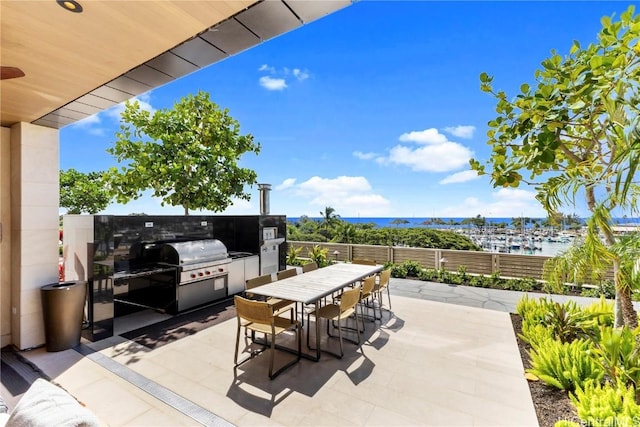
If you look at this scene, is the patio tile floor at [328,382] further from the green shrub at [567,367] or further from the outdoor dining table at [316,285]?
the outdoor dining table at [316,285]

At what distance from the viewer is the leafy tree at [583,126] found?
190cm

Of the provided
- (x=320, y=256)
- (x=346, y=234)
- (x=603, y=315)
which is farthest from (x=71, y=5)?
(x=346, y=234)

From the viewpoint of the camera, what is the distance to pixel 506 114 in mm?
2781

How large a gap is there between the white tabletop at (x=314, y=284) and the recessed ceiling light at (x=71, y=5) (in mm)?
2935

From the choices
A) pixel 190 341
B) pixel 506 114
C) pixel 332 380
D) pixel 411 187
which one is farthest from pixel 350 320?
pixel 411 187

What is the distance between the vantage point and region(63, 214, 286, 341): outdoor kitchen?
13.2ft

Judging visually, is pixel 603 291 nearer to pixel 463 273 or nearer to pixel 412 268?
pixel 463 273

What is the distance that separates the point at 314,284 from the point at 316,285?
7 centimetres

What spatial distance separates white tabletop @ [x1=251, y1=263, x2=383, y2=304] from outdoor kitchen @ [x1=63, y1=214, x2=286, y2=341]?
203 centimetres

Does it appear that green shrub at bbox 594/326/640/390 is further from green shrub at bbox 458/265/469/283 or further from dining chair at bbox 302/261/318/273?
green shrub at bbox 458/265/469/283

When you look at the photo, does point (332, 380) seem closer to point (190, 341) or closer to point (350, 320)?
point (350, 320)

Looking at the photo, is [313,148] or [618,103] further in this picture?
[313,148]

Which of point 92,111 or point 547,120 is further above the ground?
point 92,111

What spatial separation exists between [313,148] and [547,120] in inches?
729
